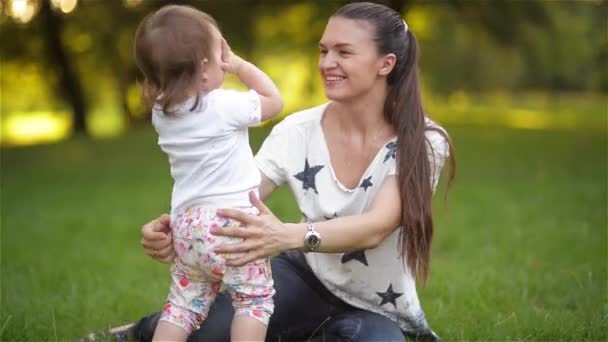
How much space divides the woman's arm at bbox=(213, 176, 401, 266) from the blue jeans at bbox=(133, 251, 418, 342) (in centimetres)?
54

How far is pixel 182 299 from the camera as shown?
2.86 metres

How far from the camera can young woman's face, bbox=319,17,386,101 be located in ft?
10.3

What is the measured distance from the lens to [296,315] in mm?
3492

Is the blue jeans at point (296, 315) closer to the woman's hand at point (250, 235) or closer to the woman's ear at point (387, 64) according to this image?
the woman's hand at point (250, 235)

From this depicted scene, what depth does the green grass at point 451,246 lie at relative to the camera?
3996 mm

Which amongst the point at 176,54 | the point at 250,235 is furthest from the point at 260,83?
the point at 250,235

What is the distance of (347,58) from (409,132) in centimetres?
40

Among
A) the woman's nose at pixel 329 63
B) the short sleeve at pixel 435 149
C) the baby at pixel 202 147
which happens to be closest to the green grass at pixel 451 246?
the short sleeve at pixel 435 149

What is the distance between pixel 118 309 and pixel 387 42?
2265 mm

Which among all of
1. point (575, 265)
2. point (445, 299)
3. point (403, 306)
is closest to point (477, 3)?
point (575, 265)

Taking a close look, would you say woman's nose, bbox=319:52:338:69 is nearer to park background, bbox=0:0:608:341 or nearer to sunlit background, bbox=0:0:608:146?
park background, bbox=0:0:608:341

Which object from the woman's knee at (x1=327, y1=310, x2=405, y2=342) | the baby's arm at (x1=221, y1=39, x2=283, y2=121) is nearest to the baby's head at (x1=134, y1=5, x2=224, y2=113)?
the baby's arm at (x1=221, y1=39, x2=283, y2=121)

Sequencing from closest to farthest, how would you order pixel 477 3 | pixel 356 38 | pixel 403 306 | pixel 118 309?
pixel 356 38
pixel 403 306
pixel 118 309
pixel 477 3

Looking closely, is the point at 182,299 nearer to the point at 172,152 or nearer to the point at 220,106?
the point at 172,152
